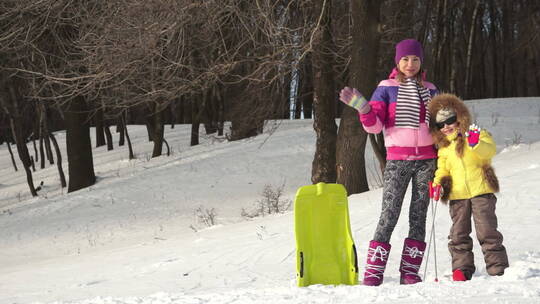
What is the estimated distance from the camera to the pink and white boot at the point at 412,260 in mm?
5113

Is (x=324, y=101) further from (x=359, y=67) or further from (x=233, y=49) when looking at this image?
(x=233, y=49)

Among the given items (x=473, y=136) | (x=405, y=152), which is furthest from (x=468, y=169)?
(x=405, y=152)

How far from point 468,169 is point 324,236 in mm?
1254

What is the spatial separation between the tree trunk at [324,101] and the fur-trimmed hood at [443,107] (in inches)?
234

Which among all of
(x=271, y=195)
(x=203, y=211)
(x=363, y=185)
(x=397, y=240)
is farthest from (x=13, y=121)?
(x=397, y=240)

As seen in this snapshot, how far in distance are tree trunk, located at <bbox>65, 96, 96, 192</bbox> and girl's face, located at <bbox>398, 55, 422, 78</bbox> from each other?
14.2 meters

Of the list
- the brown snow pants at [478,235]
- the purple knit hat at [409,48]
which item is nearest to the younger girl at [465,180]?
the brown snow pants at [478,235]

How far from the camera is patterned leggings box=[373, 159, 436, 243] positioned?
16.6 ft

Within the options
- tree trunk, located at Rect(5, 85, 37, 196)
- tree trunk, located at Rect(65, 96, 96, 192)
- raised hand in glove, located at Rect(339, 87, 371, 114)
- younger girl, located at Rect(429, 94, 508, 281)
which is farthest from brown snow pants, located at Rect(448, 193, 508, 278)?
tree trunk, located at Rect(5, 85, 37, 196)

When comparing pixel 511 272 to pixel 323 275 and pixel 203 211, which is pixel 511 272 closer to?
pixel 323 275

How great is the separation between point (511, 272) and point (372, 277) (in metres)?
1.02

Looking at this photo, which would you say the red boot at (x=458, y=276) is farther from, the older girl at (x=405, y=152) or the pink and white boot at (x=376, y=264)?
the pink and white boot at (x=376, y=264)

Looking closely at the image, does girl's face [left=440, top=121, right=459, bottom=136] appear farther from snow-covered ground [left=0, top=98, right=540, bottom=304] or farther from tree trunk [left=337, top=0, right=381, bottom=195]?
tree trunk [left=337, top=0, right=381, bottom=195]

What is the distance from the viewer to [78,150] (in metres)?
18.2
